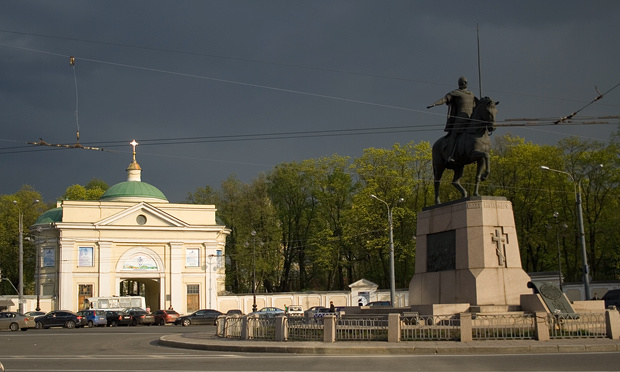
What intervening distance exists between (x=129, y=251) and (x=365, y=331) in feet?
171

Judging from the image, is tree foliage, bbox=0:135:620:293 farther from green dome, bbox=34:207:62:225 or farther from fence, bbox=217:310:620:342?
fence, bbox=217:310:620:342

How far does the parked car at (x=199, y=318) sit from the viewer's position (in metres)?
53.3

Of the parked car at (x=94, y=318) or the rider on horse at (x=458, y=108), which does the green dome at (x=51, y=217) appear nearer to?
the parked car at (x=94, y=318)

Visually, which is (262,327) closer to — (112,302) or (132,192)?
(112,302)

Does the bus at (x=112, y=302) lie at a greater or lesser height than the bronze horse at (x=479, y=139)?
lesser

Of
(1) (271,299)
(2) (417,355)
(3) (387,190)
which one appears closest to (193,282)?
(1) (271,299)

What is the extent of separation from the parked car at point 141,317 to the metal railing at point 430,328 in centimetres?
3692

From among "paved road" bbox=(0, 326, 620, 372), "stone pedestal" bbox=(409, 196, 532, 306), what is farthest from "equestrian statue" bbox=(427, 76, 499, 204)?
"paved road" bbox=(0, 326, 620, 372)

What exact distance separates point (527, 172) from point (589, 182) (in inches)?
190

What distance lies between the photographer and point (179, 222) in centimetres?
7188

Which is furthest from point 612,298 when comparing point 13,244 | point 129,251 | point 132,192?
point 13,244

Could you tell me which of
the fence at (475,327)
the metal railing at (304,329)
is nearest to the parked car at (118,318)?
the metal railing at (304,329)

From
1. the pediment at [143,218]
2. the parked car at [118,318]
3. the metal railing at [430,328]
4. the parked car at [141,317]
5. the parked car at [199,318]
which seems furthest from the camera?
the pediment at [143,218]

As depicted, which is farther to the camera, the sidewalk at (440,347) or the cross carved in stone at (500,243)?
the cross carved in stone at (500,243)
